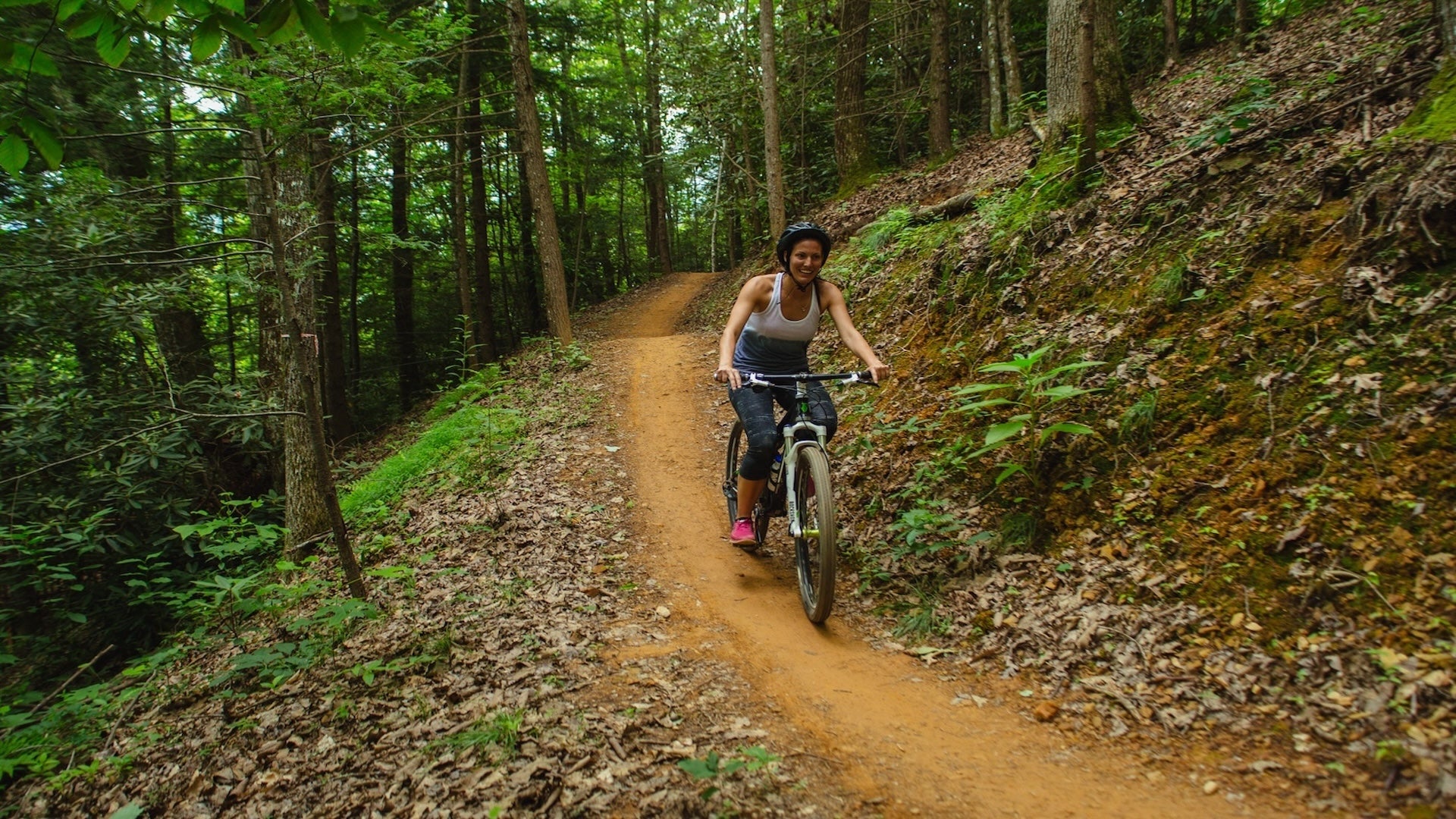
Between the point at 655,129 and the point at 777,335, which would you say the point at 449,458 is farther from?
the point at 655,129

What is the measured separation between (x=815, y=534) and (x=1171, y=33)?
15988 mm

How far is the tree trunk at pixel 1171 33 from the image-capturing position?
1466cm

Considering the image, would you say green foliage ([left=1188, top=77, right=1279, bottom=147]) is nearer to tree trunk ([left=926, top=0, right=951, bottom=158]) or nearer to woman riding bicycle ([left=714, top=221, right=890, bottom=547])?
woman riding bicycle ([left=714, top=221, right=890, bottom=547])

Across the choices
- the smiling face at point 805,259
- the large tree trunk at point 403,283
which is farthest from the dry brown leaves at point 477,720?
the large tree trunk at point 403,283

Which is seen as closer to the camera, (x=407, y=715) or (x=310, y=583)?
(x=407, y=715)

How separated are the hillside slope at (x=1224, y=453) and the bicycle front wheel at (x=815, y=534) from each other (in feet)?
1.68

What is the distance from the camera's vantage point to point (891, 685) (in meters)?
3.98

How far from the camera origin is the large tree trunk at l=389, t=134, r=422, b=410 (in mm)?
19031

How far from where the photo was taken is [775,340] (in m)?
5.40

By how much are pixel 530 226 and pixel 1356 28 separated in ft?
75.7

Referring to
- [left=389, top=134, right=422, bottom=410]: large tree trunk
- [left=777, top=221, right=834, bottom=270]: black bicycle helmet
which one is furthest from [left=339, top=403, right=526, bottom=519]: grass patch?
[left=389, top=134, right=422, bottom=410]: large tree trunk

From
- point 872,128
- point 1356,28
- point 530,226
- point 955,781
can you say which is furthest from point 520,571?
point 530,226

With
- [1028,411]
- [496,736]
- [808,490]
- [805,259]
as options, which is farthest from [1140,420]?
[496,736]

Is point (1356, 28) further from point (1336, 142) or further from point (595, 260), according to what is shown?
point (595, 260)
